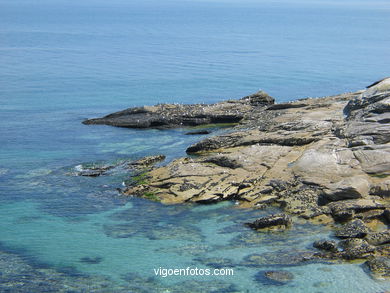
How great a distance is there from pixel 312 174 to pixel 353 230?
213 inches

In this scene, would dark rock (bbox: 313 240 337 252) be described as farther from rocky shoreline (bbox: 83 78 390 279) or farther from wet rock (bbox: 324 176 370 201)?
wet rock (bbox: 324 176 370 201)

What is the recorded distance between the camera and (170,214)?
29.6m

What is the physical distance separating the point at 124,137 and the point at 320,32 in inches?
4469

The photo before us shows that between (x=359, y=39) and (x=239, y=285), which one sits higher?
(x=359, y=39)

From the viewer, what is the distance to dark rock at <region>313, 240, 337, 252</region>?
81.7 feet

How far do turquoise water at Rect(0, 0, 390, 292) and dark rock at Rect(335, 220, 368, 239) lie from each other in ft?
2.64

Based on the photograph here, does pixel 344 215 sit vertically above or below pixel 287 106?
below

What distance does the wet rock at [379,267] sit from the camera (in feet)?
74.8

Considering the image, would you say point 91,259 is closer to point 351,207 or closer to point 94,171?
point 94,171

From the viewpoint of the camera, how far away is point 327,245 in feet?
82.1

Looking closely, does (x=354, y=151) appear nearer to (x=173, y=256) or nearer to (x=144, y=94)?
(x=173, y=256)

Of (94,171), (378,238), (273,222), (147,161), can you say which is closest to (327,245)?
(378,238)

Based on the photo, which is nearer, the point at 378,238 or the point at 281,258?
the point at 281,258

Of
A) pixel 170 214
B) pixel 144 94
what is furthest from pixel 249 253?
pixel 144 94
